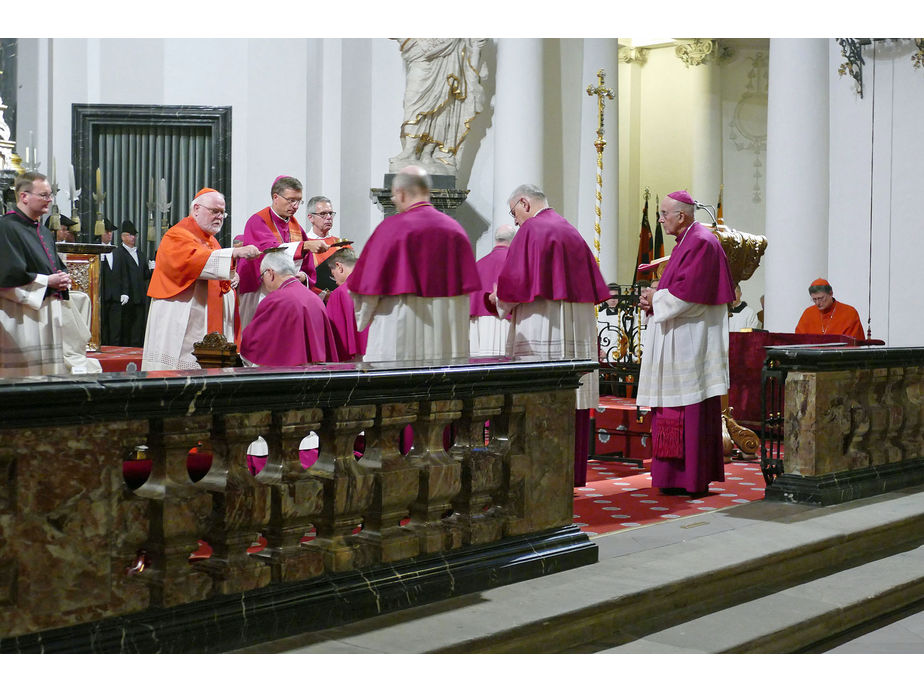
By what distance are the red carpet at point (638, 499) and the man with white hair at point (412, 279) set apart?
3.87ft

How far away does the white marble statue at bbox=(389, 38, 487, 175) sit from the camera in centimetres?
1186

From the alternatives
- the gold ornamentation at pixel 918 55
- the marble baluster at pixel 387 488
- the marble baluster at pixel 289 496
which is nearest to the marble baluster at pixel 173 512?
the marble baluster at pixel 289 496

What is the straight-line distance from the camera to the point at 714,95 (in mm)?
19000

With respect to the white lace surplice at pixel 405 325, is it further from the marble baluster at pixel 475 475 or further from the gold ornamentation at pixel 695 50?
the gold ornamentation at pixel 695 50

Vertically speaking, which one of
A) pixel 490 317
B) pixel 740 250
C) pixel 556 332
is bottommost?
pixel 556 332

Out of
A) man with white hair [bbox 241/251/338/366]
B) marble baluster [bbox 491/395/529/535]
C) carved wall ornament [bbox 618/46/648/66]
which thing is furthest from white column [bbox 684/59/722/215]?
marble baluster [bbox 491/395/529/535]

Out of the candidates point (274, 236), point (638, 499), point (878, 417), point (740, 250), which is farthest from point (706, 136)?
point (638, 499)

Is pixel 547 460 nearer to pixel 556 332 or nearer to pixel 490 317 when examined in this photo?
pixel 556 332

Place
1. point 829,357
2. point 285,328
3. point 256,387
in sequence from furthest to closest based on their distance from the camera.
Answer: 1. point 829,357
2. point 285,328
3. point 256,387

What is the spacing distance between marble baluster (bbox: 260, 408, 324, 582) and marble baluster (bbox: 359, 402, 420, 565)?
286 millimetres

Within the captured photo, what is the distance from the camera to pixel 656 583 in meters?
4.41

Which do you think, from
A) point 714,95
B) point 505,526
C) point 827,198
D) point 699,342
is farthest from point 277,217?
point 714,95

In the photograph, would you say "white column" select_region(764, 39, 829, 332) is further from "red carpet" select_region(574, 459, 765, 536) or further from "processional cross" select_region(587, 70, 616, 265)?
"red carpet" select_region(574, 459, 765, 536)

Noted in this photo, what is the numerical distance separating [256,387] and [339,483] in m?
0.51
